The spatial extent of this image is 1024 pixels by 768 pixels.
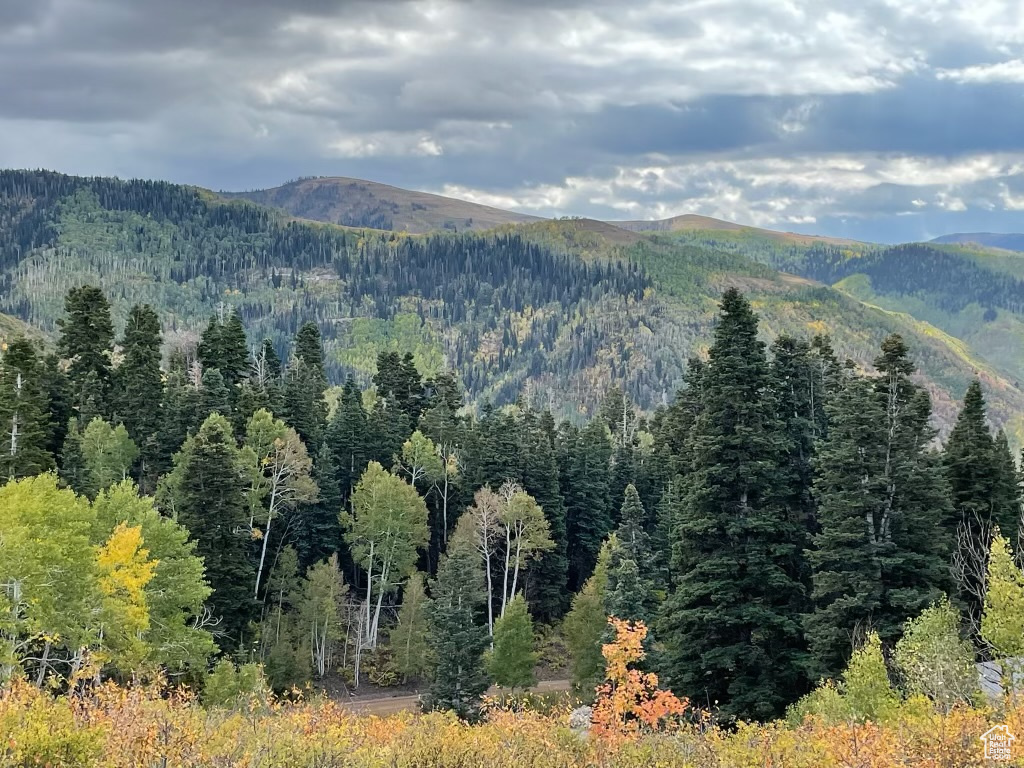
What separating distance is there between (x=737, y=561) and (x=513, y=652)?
2520 cm

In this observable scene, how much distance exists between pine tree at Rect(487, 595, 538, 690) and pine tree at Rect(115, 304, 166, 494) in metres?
26.4

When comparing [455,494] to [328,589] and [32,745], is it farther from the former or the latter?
[32,745]

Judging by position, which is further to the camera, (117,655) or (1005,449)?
(1005,449)

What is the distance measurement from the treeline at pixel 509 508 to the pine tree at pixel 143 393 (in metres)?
0.20

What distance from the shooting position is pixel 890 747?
60.9 ft

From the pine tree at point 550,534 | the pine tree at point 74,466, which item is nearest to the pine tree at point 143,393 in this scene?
the pine tree at point 74,466

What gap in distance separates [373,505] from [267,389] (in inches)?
601

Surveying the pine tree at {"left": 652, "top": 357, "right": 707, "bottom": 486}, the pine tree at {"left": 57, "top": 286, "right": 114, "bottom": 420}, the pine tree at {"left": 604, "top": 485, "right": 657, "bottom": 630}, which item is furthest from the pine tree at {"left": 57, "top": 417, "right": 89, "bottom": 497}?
the pine tree at {"left": 652, "top": 357, "right": 707, "bottom": 486}

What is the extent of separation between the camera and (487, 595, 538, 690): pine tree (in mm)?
59719

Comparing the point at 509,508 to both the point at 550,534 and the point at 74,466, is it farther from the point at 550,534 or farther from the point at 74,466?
the point at 74,466

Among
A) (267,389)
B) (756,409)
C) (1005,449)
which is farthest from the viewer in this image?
(267,389)

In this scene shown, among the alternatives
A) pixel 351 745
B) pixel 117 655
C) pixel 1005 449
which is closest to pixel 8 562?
pixel 117 655

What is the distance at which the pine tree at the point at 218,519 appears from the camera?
5241cm

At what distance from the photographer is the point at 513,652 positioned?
59.9 meters
